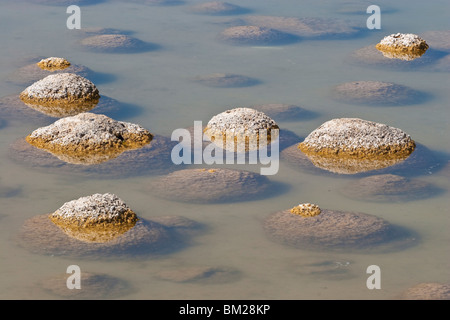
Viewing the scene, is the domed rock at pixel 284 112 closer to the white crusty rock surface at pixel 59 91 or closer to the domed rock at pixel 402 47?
the white crusty rock surface at pixel 59 91

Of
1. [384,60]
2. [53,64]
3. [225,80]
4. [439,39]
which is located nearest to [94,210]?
[225,80]

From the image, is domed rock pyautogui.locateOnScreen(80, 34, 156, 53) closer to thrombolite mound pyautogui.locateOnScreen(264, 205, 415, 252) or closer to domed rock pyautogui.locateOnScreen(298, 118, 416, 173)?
domed rock pyautogui.locateOnScreen(298, 118, 416, 173)

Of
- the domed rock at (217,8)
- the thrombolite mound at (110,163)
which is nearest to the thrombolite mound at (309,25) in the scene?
the domed rock at (217,8)

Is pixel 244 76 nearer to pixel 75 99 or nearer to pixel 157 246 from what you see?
pixel 75 99

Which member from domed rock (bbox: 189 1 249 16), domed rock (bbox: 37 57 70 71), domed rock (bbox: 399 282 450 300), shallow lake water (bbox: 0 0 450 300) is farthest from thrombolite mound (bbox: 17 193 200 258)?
domed rock (bbox: 189 1 249 16)

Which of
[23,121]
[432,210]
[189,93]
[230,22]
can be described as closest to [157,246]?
[432,210]

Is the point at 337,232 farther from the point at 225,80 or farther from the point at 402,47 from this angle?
the point at 402,47
